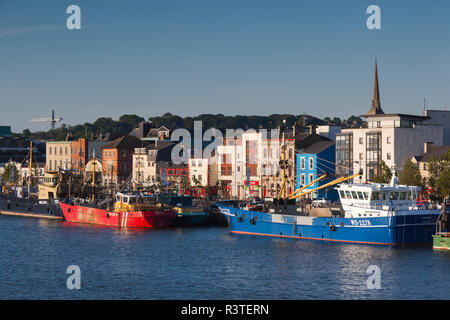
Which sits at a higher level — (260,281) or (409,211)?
(409,211)

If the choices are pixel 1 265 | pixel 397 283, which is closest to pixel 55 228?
pixel 1 265

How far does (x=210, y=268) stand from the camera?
59.9 meters

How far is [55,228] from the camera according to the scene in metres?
93.6

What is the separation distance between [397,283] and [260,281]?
30.6 ft

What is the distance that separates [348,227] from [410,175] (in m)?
25.8

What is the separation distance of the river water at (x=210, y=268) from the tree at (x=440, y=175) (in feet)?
70.3

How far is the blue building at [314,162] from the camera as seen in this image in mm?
110000

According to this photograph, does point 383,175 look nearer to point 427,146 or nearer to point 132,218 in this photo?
point 427,146

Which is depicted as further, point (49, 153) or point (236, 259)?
point (49, 153)

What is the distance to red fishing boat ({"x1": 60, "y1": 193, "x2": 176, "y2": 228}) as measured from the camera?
91.8 m

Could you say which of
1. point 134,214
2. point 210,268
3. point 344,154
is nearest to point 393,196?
point 210,268

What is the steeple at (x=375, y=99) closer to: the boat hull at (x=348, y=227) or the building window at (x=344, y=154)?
the building window at (x=344, y=154)
